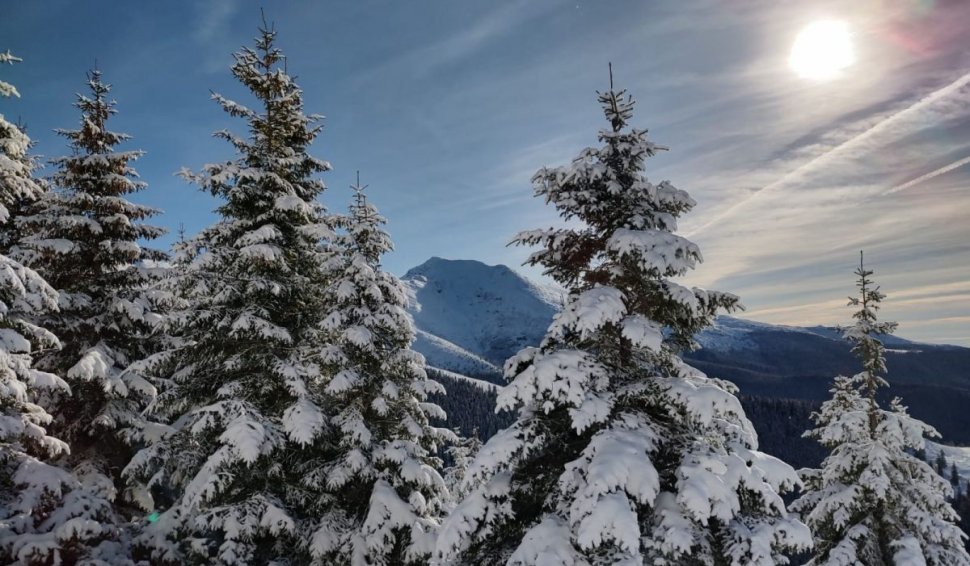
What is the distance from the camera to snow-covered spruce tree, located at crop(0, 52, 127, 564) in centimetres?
1147

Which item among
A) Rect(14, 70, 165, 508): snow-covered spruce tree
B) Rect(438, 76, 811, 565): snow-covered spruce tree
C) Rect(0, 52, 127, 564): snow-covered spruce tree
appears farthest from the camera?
Rect(14, 70, 165, 508): snow-covered spruce tree

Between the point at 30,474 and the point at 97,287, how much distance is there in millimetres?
5449

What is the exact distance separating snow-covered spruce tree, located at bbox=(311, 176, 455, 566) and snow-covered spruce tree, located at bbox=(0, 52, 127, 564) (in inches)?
214

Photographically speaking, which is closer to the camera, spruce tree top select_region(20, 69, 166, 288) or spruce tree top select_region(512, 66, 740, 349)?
spruce tree top select_region(512, 66, 740, 349)

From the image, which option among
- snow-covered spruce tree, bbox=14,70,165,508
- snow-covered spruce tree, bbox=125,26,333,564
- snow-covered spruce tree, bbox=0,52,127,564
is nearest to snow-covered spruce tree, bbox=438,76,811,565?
snow-covered spruce tree, bbox=125,26,333,564

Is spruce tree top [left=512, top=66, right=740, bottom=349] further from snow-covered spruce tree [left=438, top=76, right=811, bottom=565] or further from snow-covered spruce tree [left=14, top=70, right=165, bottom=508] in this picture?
snow-covered spruce tree [left=14, top=70, right=165, bottom=508]

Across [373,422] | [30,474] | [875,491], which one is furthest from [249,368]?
[875,491]

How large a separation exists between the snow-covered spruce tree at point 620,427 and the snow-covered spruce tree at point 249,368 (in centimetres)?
610

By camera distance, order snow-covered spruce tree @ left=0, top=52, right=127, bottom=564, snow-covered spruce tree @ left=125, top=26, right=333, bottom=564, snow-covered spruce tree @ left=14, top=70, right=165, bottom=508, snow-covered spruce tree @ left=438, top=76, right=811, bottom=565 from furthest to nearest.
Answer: snow-covered spruce tree @ left=14, top=70, right=165, bottom=508
snow-covered spruce tree @ left=125, top=26, right=333, bottom=564
snow-covered spruce tree @ left=0, top=52, right=127, bottom=564
snow-covered spruce tree @ left=438, top=76, right=811, bottom=565

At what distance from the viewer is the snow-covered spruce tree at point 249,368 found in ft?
40.7

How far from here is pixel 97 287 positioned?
1591 cm

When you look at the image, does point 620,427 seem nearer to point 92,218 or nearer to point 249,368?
point 249,368

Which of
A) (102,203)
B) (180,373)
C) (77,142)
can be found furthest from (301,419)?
(77,142)

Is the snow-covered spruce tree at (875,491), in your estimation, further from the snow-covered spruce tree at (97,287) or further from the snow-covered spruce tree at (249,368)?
the snow-covered spruce tree at (97,287)
